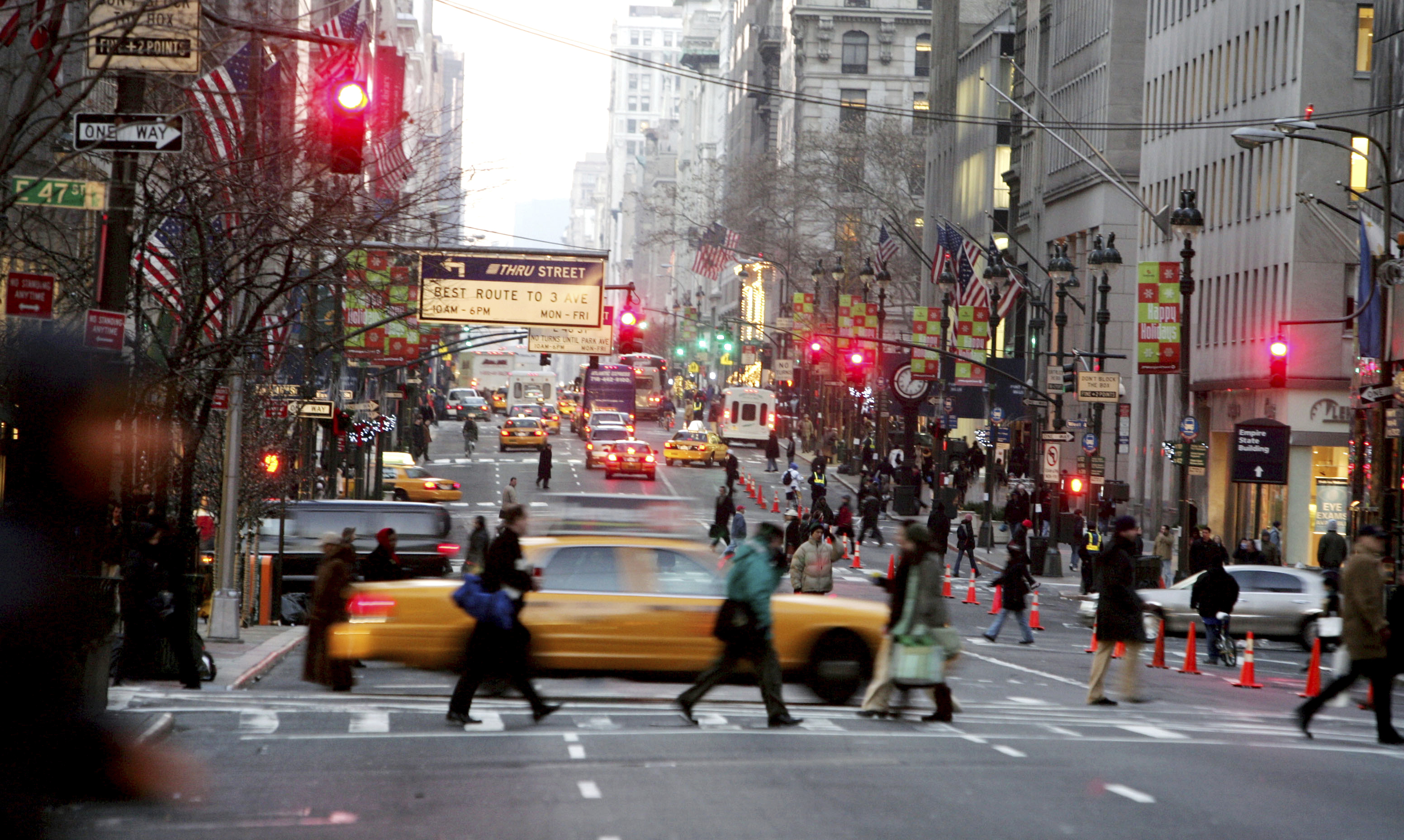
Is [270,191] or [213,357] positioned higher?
[270,191]

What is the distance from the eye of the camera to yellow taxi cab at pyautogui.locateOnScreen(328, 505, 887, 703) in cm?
1705

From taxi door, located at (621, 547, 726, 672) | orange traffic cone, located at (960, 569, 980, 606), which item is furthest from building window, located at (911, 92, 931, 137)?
taxi door, located at (621, 547, 726, 672)

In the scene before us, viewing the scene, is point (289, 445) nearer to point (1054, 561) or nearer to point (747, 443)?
point (1054, 561)

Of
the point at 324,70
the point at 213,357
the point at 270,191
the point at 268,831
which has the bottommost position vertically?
the point at 268,831

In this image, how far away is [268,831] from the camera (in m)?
10.2

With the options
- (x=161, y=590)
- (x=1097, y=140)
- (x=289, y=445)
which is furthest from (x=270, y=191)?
(x=1097, y=140)

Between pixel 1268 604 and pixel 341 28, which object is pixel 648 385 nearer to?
pixel 1268 604

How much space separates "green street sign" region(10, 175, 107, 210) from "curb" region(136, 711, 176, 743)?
409cm

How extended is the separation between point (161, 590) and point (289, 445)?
781 inches

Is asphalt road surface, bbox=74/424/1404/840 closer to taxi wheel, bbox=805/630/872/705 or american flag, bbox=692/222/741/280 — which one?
taxi wheel, bbox=805/630/872/705

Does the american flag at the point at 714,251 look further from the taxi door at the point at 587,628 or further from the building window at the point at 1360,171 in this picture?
the taxi door at the point at 587,628

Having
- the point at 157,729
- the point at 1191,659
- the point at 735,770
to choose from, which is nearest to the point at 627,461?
the point at 1191,659

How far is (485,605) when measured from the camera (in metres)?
14.7

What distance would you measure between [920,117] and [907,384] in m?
43.7
